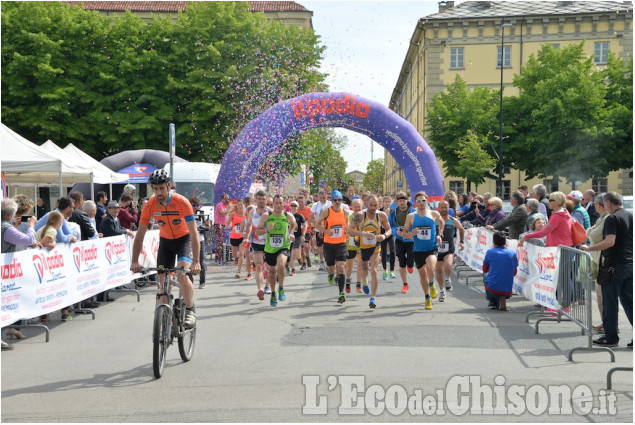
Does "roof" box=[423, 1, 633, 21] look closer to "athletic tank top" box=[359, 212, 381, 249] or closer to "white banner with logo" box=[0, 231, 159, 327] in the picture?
"athletic tank top" box=[359, 212, 381, 249]

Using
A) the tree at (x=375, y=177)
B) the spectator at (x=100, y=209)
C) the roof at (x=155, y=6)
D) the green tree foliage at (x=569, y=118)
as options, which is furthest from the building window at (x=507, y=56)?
the tree at (x=375, y=177)

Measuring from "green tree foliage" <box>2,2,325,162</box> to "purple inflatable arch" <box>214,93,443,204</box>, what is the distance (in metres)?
15.0

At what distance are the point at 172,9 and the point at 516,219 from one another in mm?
60633

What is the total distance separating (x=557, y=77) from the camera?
4369 centimetres

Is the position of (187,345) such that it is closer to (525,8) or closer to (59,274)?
(59,274)

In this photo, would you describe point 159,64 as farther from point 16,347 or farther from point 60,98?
point 16,347

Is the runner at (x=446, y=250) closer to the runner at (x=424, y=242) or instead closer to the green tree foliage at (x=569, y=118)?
the runner at (x=424, y=242)

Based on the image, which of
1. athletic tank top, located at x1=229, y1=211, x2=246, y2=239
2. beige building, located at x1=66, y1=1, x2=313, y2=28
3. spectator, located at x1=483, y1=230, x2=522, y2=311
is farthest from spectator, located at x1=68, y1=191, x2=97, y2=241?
beige building, located at x1=66, y1=1, x2=313, y2=28

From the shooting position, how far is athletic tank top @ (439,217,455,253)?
13.9 metres

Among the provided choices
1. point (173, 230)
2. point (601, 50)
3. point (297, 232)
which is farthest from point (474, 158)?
point (173, 230)

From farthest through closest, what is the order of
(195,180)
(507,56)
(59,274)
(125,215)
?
(507,56) → (195,180) → (125,215) → (59,274)

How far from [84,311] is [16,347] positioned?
2226 mm

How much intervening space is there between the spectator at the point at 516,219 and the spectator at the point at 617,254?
17.8 ft

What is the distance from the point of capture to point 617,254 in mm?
8492
